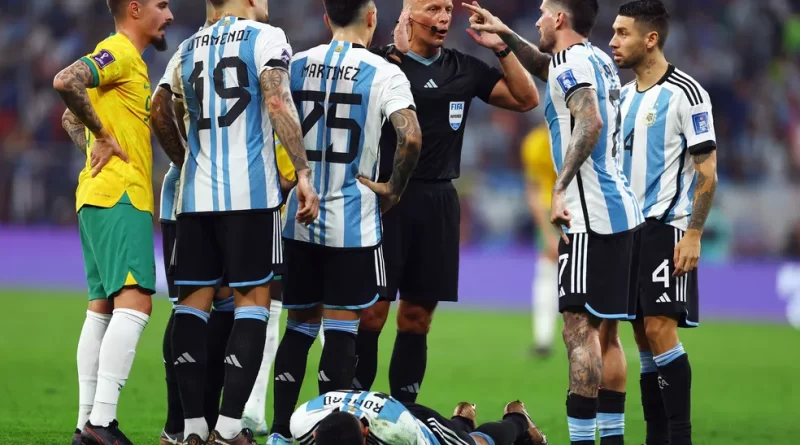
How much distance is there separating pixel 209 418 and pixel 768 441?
3671mm

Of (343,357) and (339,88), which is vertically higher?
(339,88)

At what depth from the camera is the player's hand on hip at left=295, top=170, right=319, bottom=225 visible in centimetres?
525

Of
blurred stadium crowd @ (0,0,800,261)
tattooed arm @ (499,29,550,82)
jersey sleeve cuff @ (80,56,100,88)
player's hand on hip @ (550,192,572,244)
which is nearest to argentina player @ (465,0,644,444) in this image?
player's hand on hip @ (550,192,572,244)

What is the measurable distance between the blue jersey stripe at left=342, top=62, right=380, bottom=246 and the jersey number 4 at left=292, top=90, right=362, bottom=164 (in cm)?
2

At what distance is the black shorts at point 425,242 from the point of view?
6.29m

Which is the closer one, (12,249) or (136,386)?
(136,386)

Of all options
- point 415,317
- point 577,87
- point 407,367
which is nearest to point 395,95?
point 577,87

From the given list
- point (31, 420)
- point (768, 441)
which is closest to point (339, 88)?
point (31, 420)

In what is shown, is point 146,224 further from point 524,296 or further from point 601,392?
point 524,296

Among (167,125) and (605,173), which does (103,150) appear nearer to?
(167,125)

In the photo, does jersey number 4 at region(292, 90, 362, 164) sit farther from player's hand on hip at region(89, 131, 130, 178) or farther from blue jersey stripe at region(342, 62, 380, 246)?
player's hand on hip at region(89, 131, 130, 178)

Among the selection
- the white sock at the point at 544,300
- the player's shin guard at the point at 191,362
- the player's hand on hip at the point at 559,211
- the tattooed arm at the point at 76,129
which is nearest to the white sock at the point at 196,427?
the player's shin guard at the point at 191,362

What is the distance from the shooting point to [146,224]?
5.74 metres

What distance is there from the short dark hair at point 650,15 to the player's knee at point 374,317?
2213mm
